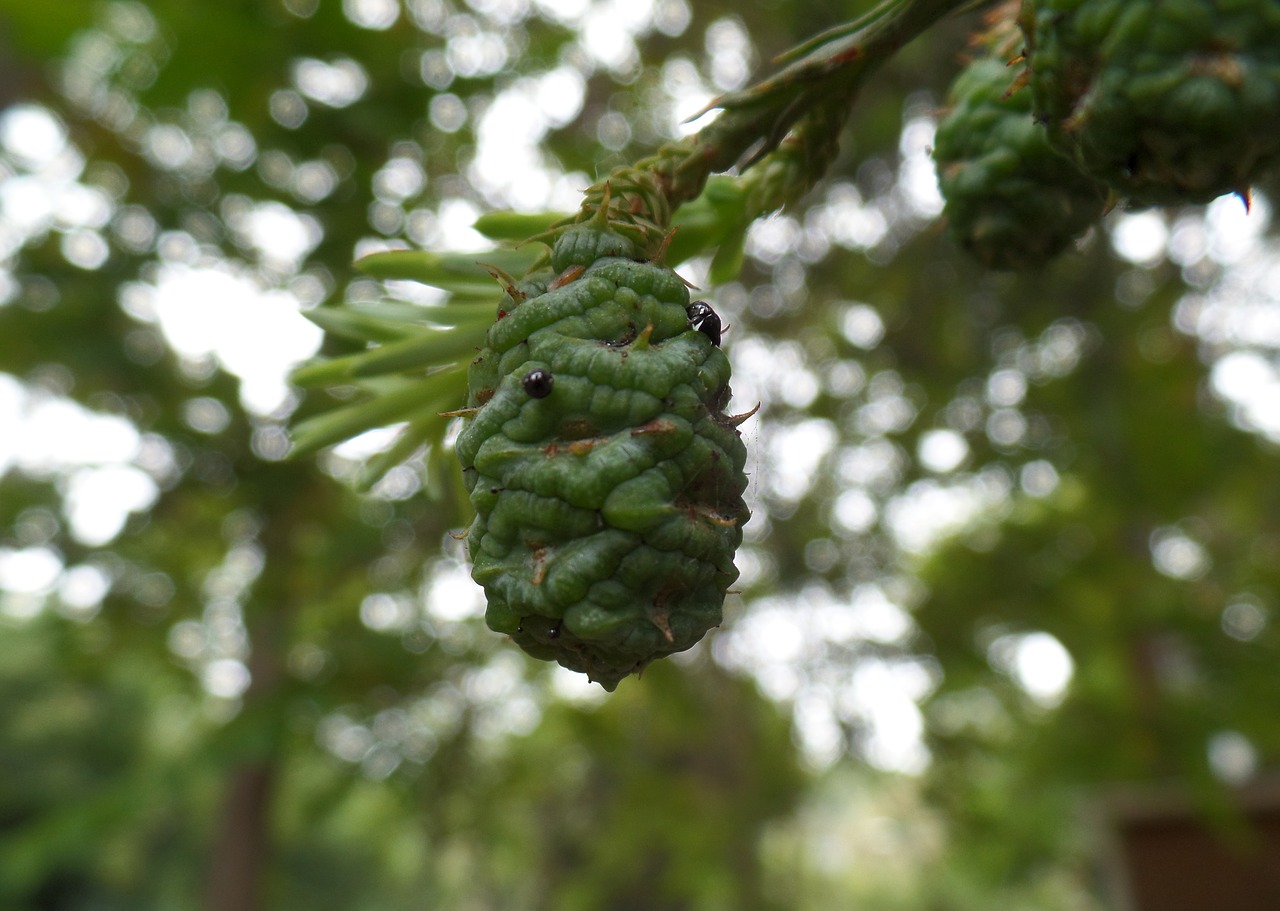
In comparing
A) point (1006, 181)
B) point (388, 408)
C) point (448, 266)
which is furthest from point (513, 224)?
point (1006, 181)

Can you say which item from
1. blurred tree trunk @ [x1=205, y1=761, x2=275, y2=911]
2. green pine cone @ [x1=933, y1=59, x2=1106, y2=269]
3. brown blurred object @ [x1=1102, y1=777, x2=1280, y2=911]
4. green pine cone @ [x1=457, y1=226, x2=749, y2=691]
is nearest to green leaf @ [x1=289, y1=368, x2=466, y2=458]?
green pine cone @ [x1=457, y1=226, x2=749, y2=691]

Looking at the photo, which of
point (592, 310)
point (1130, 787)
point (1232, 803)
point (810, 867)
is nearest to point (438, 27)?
point (592, 310)

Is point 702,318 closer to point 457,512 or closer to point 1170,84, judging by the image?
point 1170,84

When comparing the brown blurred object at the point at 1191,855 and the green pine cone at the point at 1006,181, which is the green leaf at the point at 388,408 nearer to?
the green pine cone at the point at 1006,181

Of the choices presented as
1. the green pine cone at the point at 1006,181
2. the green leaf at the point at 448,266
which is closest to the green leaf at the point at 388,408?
the green leaf at the point at 448,266

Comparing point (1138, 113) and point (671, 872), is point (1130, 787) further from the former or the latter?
point (1138, 113)

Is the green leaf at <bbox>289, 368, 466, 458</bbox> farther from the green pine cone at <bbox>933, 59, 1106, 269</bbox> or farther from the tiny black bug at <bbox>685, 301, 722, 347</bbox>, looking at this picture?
the green pine cone at <bbox>933, 59, 1106, 269</bbox>

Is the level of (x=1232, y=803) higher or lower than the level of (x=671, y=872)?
higher

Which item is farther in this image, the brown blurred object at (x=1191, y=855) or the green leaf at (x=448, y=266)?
the brown blurred object at (x=1191, y=855)
